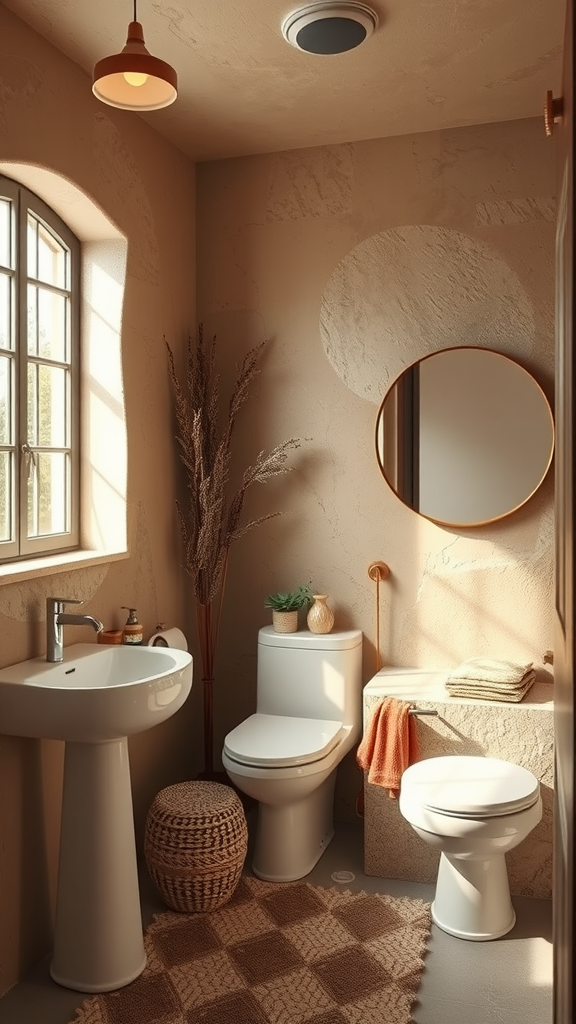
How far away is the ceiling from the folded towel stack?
6.35 ft

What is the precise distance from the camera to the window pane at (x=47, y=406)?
2720 mm

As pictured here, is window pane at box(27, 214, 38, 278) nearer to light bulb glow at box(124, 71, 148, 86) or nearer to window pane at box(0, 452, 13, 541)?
window pane at box(0, 452, 13, 541)

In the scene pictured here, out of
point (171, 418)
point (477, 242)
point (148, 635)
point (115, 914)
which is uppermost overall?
point (477, 242)

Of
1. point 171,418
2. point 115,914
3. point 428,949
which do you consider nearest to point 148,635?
point 171,418

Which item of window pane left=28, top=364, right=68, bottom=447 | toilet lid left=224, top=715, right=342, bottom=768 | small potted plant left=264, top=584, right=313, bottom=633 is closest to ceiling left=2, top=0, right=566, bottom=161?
window pane left=28, top=364, right=68, bottom=447

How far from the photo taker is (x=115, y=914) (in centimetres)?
232

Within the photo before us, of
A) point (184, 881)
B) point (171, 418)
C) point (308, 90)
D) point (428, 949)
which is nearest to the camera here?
point (428, 949)

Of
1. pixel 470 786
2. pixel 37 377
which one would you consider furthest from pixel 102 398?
pixel 470 786

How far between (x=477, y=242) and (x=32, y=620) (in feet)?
6.70

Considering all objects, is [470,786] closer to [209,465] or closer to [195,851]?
[195,851]

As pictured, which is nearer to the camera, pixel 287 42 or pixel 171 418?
pixel 287 42

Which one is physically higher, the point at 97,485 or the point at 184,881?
the point at 97,485

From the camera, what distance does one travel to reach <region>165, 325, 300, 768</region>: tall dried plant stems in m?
3.25

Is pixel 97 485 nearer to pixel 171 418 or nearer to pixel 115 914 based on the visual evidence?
pixel 171 418
